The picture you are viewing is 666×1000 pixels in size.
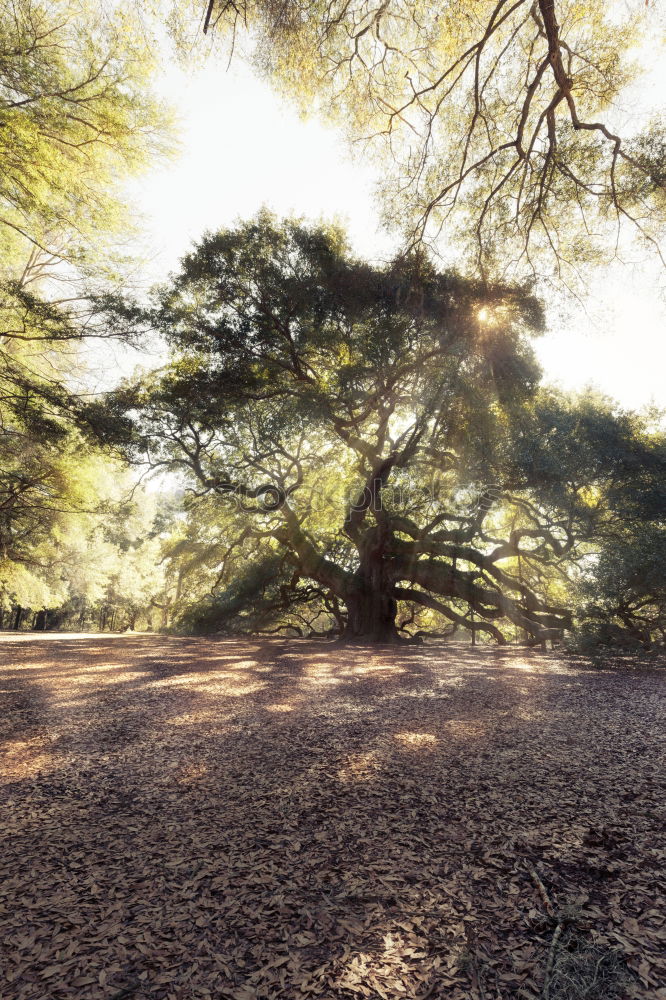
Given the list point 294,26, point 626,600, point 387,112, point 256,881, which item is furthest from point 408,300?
point 256,881

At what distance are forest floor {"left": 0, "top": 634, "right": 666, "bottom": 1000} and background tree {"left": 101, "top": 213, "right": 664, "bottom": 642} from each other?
22.4 ft

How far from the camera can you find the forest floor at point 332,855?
56.9 inches

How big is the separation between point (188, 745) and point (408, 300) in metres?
7.90

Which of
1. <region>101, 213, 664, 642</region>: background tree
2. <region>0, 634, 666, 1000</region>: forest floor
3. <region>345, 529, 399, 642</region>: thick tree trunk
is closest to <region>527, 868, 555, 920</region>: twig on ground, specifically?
<region>0, 634, 666, 1000</region>: forest floor

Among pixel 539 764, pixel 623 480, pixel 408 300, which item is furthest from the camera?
pixel 623 480

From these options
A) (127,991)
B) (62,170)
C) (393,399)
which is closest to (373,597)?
(393,399)

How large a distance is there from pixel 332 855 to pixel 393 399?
9638mm

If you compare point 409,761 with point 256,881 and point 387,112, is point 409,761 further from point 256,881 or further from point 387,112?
point 387,112

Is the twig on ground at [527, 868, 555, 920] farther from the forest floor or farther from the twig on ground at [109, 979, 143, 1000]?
the twig on ground at [109, 979, 143, 1000]

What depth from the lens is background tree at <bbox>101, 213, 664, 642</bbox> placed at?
9.54m

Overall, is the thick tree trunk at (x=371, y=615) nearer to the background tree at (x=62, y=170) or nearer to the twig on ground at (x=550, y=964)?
the background tree at (x=62, y=170)

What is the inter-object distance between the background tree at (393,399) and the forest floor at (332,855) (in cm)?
683

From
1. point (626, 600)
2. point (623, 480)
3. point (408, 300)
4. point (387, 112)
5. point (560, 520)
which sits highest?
point (387, 112)

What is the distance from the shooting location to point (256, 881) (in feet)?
6.11
